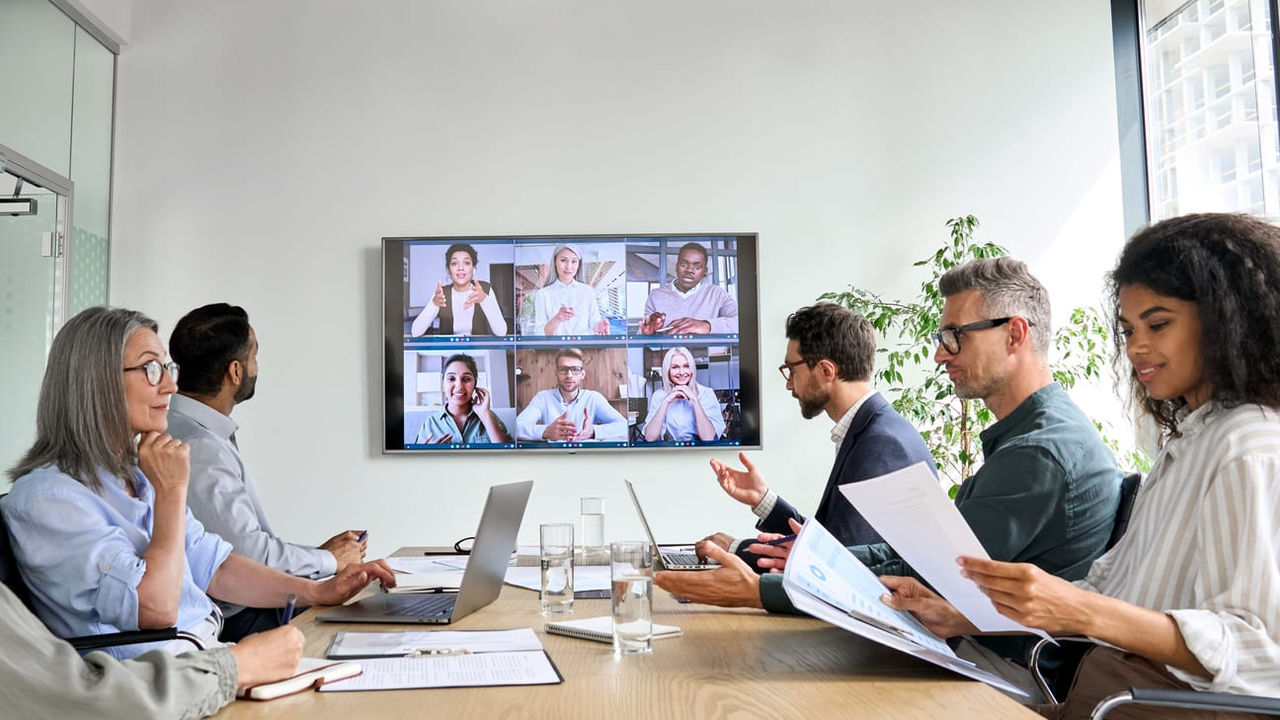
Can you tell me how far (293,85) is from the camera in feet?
14.5

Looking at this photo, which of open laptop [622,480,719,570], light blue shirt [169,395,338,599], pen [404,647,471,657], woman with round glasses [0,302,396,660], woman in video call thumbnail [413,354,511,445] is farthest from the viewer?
woman in video call thumbnail [413,354,511,445]

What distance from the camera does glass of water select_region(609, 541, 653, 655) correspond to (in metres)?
1.49

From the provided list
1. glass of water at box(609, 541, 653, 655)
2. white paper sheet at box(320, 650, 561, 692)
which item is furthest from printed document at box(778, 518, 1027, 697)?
white paper sheet at box(320, 650, 561, 692)

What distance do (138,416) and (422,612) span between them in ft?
1.99

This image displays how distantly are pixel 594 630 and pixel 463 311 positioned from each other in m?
2.84

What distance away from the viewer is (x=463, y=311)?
429 centimetres

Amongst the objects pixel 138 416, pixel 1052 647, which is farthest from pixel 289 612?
pixel 1052 647

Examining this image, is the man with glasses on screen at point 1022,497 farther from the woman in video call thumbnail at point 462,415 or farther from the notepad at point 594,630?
the woman in video call thumbnail at point 462,415

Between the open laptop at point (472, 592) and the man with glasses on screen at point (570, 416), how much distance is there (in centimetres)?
211

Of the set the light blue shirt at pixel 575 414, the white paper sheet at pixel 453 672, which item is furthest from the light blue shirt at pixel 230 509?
the light blue shirt at pixel 575 414

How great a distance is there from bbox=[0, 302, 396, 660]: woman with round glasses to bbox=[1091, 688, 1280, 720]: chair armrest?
1401mm

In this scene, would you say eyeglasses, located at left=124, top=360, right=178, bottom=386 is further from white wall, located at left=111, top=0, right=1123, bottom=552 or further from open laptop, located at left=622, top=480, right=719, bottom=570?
white wall, located at left=111, top=0, right=1123, bottom=552

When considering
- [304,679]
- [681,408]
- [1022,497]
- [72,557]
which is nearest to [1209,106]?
[681,408]

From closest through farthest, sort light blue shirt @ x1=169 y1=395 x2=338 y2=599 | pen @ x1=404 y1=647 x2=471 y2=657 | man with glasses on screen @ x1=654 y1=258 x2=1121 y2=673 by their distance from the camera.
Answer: pen @ x1=404 y1=647 x2=471 y2=657, man with glasses on screen @ x1=654 y1=258 x2=1121 y2=673, light blue shirt @ x1=169 y1=395 x2=338 y2=599
